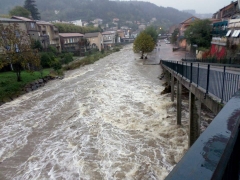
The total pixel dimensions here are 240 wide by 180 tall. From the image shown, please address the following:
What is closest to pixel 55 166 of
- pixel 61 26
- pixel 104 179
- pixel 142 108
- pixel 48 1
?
pixel 104 179

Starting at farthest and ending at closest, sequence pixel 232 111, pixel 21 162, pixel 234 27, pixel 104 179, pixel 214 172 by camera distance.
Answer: pixel 234 27 < pixel 21 162 < pixel 104 179 < pixel 232 111 < pixel 214 172

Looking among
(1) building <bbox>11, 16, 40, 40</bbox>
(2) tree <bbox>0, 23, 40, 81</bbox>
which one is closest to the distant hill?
(1) building <bbox>11, 16, 40, 40</bbox>

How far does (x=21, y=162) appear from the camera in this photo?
29.2 feet

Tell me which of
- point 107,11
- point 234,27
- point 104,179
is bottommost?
Answer: point 104,179

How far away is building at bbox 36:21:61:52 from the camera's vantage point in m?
42.7

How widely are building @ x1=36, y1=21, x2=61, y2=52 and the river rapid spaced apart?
27.9m

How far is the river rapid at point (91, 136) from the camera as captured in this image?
813cm

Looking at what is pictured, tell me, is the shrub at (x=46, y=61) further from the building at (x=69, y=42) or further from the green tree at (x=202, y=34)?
the green tree at (x=202, y=34)

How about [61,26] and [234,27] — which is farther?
[61,26]

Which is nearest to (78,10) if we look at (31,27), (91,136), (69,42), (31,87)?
(69,42)

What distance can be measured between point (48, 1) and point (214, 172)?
19266 cm

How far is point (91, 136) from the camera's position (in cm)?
1068

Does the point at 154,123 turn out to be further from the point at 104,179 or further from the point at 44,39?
the point at 44,39

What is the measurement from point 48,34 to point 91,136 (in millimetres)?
43276
